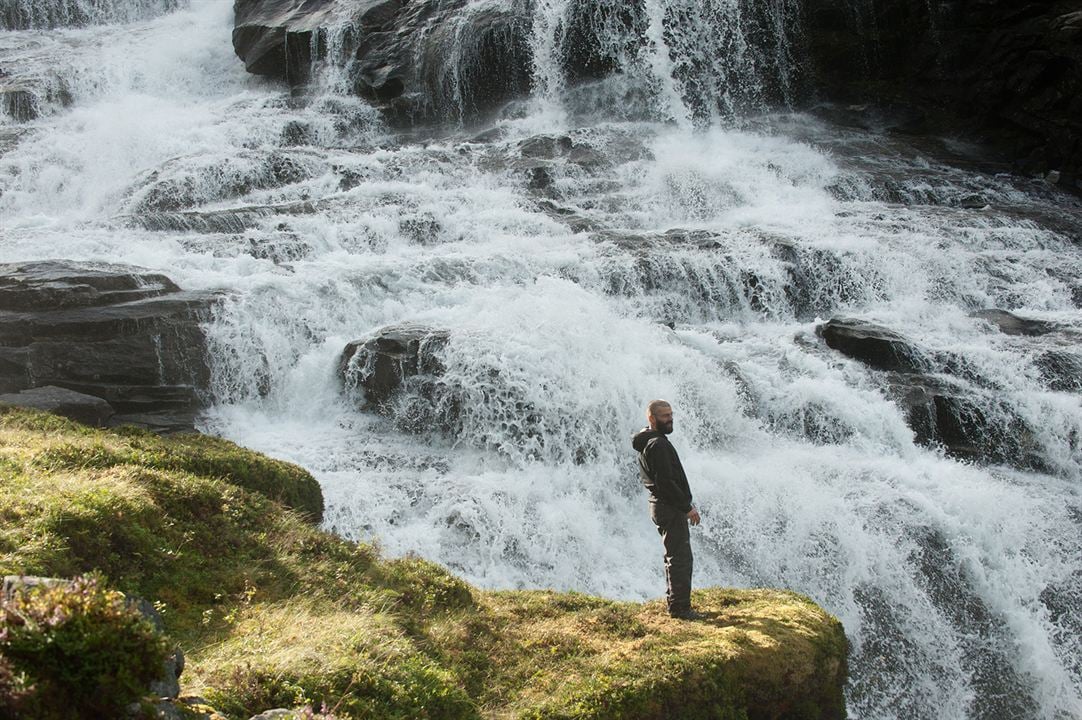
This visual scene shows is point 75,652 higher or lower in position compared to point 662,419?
higher

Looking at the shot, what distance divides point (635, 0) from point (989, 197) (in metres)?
14.5

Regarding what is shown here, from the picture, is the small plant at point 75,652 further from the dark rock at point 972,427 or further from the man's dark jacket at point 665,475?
the dark rock at point 972,427

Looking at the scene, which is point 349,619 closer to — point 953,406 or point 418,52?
point 953,406

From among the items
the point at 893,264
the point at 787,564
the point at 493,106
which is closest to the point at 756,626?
the point at 787,564

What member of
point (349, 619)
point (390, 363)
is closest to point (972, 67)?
point (390, 363)

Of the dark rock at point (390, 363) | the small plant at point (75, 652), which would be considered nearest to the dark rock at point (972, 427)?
the dark rock at point (390, 363)

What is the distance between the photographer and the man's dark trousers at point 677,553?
269 inches

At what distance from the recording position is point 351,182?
21.5m

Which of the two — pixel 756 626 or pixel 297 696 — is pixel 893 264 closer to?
pixel 756 626

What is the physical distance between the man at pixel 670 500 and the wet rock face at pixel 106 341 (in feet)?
27.1

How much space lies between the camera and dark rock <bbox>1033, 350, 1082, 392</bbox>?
1318cm

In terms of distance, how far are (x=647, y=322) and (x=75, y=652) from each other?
12341 millimetres

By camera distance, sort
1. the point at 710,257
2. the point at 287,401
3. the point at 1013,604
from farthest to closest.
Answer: the point at 710,257 → the point at 287,401 → the point at 1013,604

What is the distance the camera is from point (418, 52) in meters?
29.8
